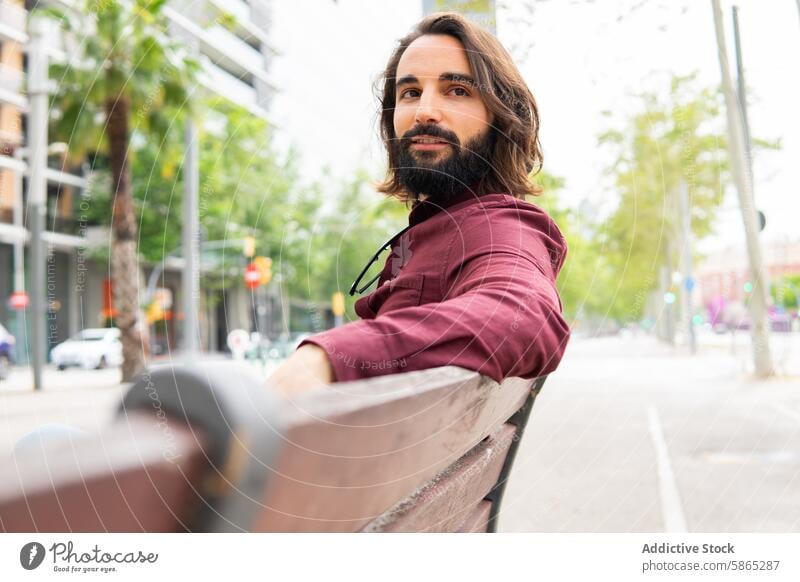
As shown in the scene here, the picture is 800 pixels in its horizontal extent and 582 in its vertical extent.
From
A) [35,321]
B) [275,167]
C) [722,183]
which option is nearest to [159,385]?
[275,167]

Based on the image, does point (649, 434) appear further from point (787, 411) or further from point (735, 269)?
point (735, 269)

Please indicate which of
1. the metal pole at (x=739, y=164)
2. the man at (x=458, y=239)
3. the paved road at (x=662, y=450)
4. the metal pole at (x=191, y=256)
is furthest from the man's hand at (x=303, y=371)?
the metal pole at (x=739, y=164)

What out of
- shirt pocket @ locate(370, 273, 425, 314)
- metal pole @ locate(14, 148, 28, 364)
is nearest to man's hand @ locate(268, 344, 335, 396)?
shirt pocket @ locate(370, 273, 425, 314)

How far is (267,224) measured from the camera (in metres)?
1.22

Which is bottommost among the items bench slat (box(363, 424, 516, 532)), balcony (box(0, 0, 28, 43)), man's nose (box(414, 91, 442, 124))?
bench slat (box(363, 424, 516, 532))

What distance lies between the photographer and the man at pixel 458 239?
48 centimetres

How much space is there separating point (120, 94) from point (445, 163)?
1326 millimetres

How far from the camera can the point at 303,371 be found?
41 centimetres

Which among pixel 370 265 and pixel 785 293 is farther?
pixel 785 293

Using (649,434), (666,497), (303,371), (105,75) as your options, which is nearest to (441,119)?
(303,371)

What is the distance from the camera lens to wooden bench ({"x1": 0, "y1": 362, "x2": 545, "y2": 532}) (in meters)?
0.31

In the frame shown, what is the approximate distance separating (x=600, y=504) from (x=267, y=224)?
1373 mm

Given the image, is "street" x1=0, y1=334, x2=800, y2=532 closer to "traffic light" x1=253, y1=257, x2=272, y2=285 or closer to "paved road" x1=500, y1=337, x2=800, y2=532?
"paved road" x1=500, y1=337, x2=800, y2=532
